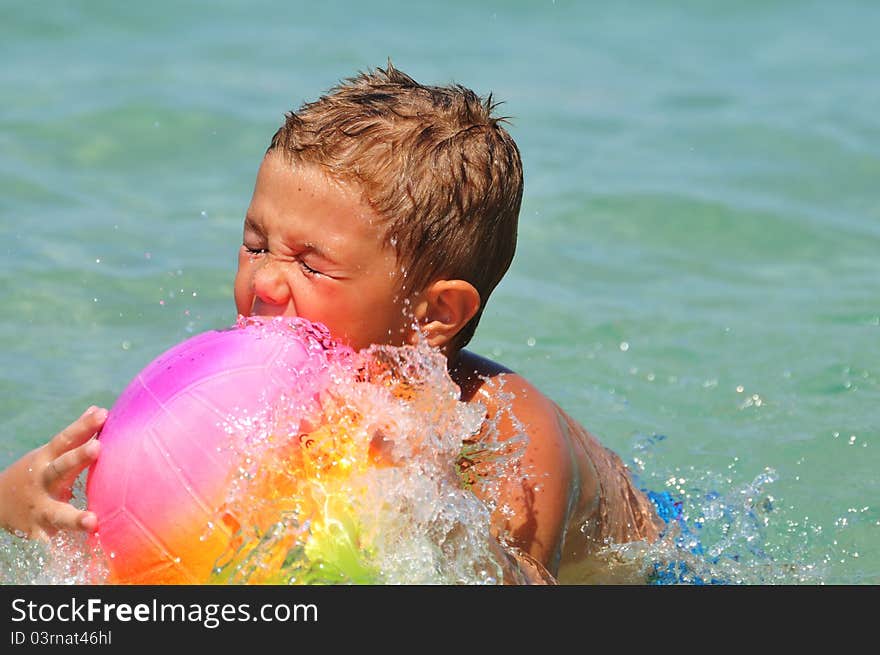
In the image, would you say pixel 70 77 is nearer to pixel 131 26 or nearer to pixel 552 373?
pixel 131 26

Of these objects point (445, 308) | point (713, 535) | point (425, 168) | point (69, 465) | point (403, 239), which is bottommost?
point (713, 535)

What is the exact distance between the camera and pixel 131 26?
32.4 feet

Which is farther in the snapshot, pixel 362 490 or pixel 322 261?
pixel 322 261

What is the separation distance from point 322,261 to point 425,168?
0.41 meters

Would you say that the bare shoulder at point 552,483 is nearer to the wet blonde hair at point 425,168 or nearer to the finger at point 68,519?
the wet blonde hair at point 425,168

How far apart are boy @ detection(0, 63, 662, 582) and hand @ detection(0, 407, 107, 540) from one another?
0.04 feet

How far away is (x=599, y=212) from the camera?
25.7 feet

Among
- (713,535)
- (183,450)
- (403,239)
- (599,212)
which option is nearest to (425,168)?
(403,239)

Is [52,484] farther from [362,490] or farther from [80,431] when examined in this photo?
[362,490]

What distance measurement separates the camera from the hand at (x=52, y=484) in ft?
11.3

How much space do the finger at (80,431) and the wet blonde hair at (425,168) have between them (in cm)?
94

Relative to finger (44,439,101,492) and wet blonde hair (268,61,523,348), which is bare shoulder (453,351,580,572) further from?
finger (44,439,101,492)

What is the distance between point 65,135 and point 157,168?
0.65 meters
